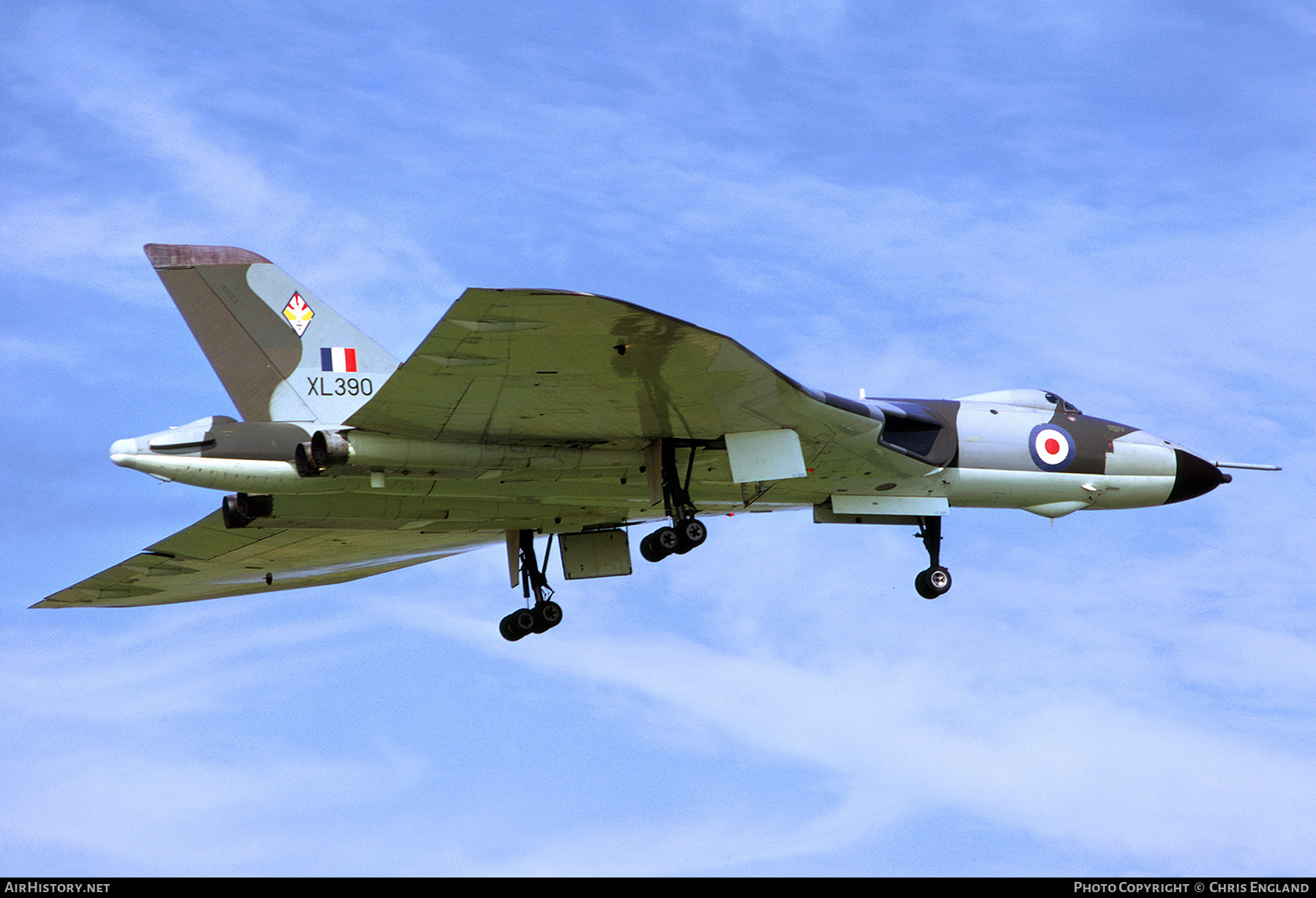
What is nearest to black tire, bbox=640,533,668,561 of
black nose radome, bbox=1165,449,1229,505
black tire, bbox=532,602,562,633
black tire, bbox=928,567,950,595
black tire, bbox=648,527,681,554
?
black tire, bbox=648,527,681,554

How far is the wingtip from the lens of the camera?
1859 centimetres

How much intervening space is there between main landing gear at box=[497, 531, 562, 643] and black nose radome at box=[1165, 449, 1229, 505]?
34.7 feet

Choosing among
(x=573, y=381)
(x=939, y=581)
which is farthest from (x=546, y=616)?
(x=573, y=381)

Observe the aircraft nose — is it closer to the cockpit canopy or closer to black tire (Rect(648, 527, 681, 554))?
black tire (Rect(648, 527, 681, 554))

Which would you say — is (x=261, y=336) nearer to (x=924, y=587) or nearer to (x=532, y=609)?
(x=532, y=609)

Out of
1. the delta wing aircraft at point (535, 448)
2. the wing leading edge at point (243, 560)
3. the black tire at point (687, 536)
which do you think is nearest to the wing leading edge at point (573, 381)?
the delta wing aircraft at point (535, 448)

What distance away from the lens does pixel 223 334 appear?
18.6 metres

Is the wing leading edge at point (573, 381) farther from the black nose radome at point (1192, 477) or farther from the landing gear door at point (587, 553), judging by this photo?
the black nose radome at point (1192, 477)

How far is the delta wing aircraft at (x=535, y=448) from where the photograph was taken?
15.5 m

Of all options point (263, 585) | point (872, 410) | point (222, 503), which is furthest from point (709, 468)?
point (263, 585)

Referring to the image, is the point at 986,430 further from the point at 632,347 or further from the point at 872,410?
the point at 632,347
